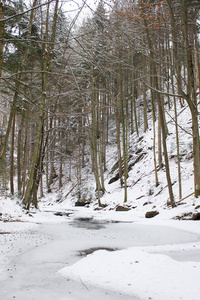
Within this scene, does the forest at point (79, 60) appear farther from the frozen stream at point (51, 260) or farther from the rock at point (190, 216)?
the frozen stream at point (51, 260)

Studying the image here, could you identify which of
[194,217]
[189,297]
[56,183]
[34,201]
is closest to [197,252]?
[189,297]

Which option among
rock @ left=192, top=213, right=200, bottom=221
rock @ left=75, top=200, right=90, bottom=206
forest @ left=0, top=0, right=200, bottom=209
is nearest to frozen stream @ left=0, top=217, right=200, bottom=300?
rock @ left=192, top=213, right=200, bottom=221

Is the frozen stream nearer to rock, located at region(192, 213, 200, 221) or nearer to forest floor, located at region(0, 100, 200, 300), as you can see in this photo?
forest floor, located at region(0, 100, 200, 300)

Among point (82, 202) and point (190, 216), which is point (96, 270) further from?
point (82, 202)

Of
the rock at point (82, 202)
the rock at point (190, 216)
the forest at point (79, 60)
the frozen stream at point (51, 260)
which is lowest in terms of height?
the rock at point (82, 202)

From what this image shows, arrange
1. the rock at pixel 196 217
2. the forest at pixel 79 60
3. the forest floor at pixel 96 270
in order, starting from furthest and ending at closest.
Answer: the rock at pixel 196 217, the forest at pixel 79 60, the forest floor at pixel 96 270

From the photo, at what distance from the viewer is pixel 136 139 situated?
2105cm

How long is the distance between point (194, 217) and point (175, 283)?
542cm

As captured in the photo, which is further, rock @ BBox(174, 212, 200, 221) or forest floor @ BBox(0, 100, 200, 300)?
rock @ BBox(174, 212, 200, 221)

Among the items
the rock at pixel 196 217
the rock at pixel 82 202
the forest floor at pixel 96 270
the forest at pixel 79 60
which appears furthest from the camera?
the rock at pixel 82 202

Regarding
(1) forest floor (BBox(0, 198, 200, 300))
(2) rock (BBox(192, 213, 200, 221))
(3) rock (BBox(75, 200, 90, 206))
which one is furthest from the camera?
(3) rock (BBox(75, 200, 90, 206))

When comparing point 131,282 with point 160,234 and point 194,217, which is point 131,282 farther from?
point 194,217

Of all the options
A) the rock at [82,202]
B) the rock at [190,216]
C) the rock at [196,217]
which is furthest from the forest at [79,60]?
the rock at [82,202]

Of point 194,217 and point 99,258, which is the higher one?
point 99,258
